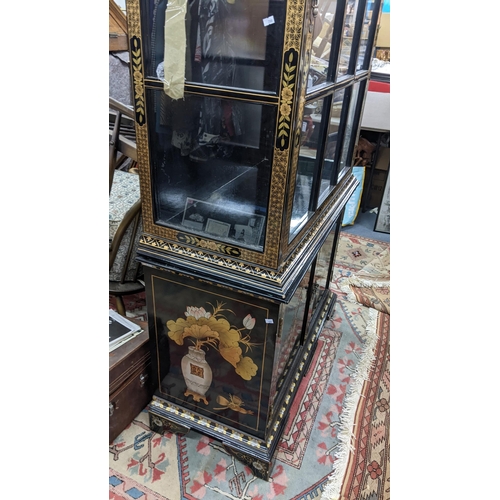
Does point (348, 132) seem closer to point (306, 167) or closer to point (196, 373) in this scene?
point (306, 167)

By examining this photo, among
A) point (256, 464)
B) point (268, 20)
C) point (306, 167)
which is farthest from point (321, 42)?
point (256, 464)

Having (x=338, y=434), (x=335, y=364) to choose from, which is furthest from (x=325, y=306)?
(x=338, y=434)

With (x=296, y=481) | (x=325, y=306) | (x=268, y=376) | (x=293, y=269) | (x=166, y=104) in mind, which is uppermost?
(x=166, y=104)

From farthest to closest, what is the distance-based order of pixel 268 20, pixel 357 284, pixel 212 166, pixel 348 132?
pixel 357 284 → pixel 348 132 → pixel 212 166 → pixel 268 20

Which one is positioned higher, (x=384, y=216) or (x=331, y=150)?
(x=331, y=150)

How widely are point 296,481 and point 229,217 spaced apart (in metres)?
1.01

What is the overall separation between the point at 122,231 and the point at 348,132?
1.15 metres

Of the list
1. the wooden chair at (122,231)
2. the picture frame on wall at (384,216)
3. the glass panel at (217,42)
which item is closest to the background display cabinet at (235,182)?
the glass panel at (217,42)

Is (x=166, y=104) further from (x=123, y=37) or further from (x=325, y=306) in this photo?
(x=325, y=306)

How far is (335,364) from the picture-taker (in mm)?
1974

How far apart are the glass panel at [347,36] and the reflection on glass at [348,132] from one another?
17 cm

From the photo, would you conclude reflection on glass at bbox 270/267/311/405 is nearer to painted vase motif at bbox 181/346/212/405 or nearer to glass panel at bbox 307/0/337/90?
painted vase motif at bbox 181/346/212/405

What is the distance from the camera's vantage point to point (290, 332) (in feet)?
5.08

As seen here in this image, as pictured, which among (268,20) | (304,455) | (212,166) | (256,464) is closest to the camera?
(268,20)
